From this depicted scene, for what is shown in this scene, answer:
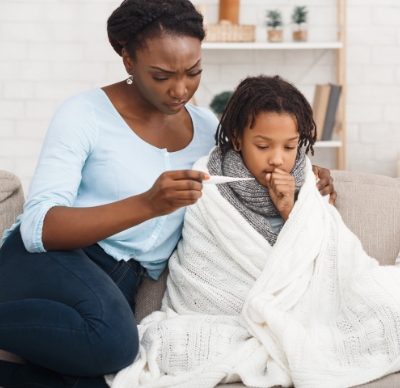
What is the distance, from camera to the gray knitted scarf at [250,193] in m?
1.68

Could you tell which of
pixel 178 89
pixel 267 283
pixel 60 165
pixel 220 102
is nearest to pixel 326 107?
pixel 220 102

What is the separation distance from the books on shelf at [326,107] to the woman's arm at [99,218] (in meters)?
2.07

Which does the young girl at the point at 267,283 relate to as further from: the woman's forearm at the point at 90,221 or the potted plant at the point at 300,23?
the potted plant at the point at 300,23

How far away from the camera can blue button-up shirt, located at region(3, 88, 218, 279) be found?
60.8 inches

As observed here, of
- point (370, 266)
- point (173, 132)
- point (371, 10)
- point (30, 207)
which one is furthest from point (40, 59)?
point (370, 266)

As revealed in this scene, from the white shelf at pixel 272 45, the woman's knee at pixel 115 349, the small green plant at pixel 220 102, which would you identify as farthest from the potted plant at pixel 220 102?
the woman's knee at pixel 115 349

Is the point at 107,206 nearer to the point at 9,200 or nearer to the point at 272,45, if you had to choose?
the point at 9,200

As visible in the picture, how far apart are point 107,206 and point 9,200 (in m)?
0.49

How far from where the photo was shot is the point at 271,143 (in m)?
1.70

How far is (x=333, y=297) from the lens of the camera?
1.59 meters

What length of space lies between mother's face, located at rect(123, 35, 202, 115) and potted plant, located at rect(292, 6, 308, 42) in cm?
187

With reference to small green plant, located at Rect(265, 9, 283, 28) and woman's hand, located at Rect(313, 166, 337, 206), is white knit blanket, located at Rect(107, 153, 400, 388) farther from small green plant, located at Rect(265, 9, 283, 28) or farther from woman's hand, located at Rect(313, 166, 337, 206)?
small green plant, located at Rect(265, 9, 283, 28)

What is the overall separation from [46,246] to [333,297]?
0.70 meters

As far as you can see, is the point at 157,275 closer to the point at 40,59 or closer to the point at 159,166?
the point at 159,166
